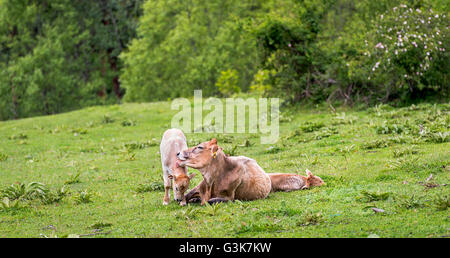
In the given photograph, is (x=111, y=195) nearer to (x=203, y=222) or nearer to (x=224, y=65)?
(x=203, y=222)

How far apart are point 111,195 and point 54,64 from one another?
136 feet

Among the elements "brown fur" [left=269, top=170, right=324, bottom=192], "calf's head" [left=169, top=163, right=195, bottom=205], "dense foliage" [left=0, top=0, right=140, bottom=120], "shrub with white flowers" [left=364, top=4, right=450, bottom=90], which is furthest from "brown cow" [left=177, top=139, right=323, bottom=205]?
"dense foliage" [left=0, top=0, right=140, bottom=120]

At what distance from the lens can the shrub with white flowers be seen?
2062 cm

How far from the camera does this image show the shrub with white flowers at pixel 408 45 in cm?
2062

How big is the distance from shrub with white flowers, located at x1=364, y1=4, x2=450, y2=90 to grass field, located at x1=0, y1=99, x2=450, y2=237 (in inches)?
58.5

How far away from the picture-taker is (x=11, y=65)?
49781 mm

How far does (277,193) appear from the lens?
10.5 meters

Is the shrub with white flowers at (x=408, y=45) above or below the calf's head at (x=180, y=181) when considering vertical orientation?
above

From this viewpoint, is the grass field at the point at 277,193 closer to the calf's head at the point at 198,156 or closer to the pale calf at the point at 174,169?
the pale calf at the point at 174,169

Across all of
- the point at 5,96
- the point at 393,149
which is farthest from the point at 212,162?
the point at 5,96

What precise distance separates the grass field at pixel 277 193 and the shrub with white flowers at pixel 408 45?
148 cm

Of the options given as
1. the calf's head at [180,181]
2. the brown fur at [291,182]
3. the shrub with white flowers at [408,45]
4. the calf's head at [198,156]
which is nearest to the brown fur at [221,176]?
the calf's head at [198,156]

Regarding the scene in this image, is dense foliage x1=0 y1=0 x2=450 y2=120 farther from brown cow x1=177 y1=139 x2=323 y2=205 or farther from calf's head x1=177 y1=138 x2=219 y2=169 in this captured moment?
calf's head x1=177 y1=138 x2=219 y2=169
